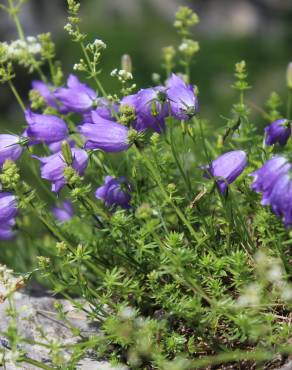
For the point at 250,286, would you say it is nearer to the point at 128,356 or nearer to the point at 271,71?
the point at 128,356

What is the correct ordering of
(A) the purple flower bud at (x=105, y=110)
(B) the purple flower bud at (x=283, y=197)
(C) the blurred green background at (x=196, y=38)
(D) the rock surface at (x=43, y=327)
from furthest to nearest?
(C) the blurred green background at (x=196, y=38), (A) the purple flower bud at (x=105, y=110), (D) the rock surface at (x=43, y=327), (B) the purple flower bud at (x=283, y=197)

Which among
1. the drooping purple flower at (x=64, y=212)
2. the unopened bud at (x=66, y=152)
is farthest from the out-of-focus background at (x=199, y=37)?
the unopened bud at (x=66, y=152)

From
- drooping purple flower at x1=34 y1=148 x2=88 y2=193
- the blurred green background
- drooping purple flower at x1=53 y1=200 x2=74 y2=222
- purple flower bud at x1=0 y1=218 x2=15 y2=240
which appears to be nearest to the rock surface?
purple flower bud at x1=0 y1=218 x2=15 y2=240

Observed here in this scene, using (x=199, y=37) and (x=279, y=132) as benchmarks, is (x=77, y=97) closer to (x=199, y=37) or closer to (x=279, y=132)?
(x=279, y=132)

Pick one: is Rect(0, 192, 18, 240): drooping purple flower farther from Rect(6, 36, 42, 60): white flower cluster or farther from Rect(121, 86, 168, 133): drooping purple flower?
Rect(6, 36, 42, 60): white flower cluster

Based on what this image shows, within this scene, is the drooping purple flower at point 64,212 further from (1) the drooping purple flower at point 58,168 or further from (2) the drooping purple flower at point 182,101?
(2) the drooping purple flower at point 182,101

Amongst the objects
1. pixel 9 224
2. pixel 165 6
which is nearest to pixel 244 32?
pixel 165 6

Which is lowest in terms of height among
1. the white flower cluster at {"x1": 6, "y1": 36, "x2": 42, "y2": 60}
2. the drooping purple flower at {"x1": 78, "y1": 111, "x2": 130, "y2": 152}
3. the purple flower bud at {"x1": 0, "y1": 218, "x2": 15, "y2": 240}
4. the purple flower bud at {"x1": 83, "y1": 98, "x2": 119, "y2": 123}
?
the purple flower bud at {"x1": 0, "y1": 218, "x2": 15, "y2": 240}
